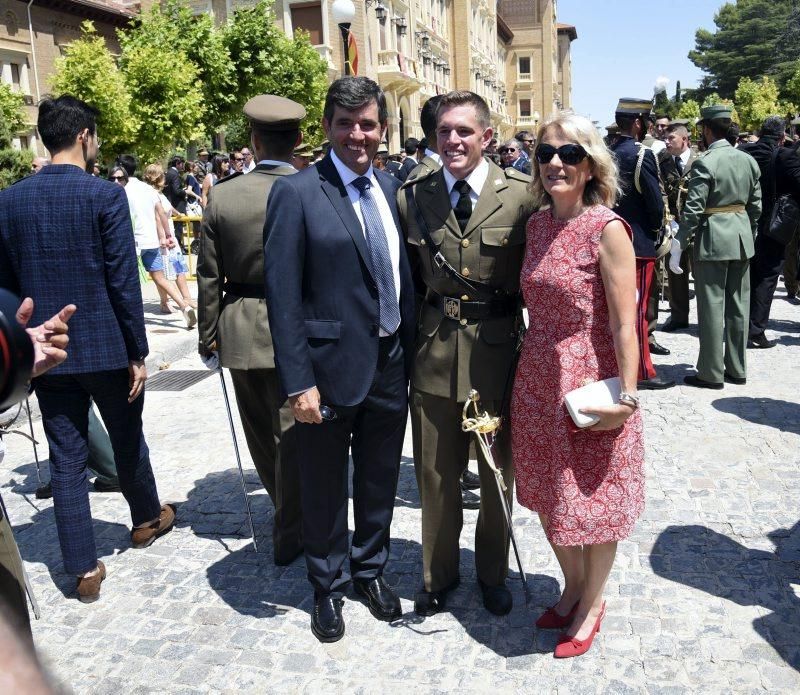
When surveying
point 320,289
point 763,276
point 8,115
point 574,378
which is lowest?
point 763,276

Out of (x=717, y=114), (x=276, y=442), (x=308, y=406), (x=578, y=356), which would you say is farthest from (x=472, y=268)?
(x=717, y=114)

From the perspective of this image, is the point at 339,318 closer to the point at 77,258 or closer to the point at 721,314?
the point at 77,258

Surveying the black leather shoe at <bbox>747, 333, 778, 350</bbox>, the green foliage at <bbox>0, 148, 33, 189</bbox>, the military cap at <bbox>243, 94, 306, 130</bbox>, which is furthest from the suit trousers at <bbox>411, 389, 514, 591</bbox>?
the green foliage at <bbox>0, 148, 33, 189</bbox>

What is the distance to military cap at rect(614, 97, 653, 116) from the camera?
7.04 m

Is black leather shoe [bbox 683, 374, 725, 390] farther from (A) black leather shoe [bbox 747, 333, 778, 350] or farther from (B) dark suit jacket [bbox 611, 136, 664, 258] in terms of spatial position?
(A) black leather shoe [bbox 747, 333, 778, 350]

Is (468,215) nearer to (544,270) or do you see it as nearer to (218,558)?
(544,270)

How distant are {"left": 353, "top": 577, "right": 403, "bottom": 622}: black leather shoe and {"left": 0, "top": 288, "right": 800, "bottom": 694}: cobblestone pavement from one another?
0.21ft

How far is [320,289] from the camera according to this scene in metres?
3.34

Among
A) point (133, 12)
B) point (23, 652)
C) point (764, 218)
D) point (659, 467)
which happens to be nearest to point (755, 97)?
point (133, 12)

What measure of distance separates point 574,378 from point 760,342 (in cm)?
629

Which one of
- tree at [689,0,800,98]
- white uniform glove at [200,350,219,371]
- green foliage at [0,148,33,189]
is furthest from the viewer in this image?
tree at [689,0,800,98]

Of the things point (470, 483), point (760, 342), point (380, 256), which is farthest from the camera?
point (760, 342)

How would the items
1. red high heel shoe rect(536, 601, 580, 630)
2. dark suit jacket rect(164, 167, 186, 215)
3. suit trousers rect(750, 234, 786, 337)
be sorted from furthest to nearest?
dark suit jacket rect(164, 167, 186, 215)
suit trousers rect(750, 234, 786, 337)
red high heel shoe rect(536, 601, 580, 630)

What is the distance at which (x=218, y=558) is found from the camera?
4355 millimetres
